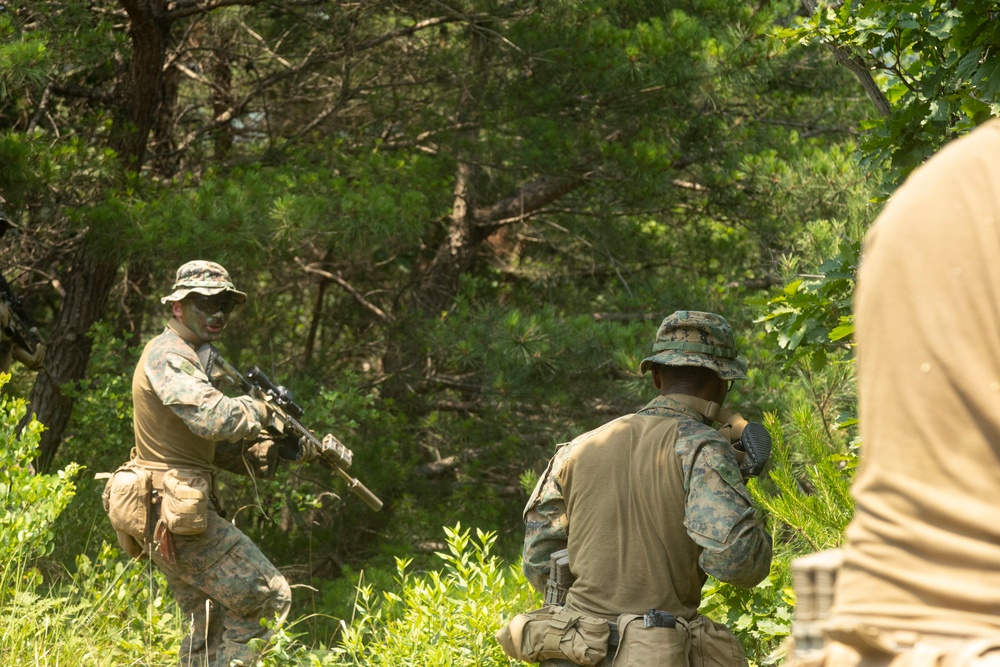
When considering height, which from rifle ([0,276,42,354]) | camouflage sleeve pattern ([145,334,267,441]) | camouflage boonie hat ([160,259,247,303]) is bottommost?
camouflage sleeve pattern ([145,334,267,441])

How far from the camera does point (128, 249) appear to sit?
7059 mm

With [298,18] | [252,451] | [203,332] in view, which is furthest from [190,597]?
[298,18]

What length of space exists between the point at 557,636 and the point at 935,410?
86.7 inches

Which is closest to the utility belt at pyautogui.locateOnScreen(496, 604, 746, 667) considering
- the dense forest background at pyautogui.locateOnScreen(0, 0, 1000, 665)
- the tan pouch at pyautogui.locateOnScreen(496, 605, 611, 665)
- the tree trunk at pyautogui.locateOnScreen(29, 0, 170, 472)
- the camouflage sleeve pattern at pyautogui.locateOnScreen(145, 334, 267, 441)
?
the tan pouch at pyautogui.locateOnScreen(496, 605, 611, 665)

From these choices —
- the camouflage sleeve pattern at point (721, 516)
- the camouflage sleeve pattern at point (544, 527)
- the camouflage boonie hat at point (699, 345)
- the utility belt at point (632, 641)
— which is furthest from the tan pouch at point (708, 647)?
the camouflage boonie hat at point (699, 345)

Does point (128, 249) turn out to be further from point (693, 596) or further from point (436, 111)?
point (693, 596)

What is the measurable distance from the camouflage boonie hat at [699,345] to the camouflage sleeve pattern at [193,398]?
2.33 metres

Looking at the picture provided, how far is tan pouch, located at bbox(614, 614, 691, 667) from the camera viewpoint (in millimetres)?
3131

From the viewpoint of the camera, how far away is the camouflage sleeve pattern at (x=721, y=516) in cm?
308

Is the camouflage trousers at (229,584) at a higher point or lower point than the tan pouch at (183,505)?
lower

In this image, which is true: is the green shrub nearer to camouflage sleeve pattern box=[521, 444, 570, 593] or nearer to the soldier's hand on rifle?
camouflage sleeve pattern box=[521, 444, 570, 593]

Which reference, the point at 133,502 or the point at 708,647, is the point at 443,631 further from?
the point at 133,502

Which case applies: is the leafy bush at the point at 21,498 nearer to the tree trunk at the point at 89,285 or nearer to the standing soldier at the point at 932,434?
the tree trunk at the point at 89,285

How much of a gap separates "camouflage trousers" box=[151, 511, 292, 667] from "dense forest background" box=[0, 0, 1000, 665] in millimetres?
346
